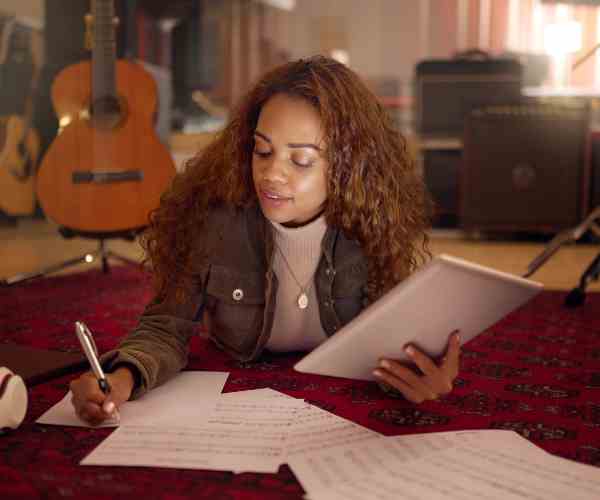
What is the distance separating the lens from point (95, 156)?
92.9 inches

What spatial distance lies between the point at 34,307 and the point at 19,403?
1144 mm

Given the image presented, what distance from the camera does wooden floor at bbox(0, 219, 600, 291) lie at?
9.28ft

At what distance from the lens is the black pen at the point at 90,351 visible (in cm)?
94

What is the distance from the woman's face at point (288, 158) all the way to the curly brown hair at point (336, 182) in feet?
0.08

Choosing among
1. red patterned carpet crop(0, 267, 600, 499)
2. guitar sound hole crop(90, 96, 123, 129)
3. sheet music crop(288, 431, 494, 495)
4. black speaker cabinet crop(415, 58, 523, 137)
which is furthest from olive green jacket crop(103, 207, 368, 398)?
black speaker cabinet crop(415, 58, 523, 137)

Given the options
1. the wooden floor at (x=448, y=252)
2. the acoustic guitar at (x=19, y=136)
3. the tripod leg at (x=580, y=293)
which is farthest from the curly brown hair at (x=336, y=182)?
the acoustic guitar at (x=19, y=136)

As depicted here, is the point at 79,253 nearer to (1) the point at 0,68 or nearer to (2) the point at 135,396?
(1) the point at 0,68

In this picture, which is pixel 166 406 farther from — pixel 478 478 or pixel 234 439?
pixel 478 478

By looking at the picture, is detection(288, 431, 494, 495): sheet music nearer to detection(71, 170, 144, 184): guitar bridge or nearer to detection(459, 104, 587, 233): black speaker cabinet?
detection(71, 170, 144, 184): guitar bridge

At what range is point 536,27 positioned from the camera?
21.8ft

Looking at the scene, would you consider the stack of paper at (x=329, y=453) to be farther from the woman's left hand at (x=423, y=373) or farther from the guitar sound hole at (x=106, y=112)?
the guitar sound hole at (x=106, y=112)

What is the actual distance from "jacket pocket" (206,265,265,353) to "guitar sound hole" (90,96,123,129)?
1.19 metres

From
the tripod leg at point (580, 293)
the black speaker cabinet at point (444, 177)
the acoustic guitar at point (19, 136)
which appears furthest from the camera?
the black speaker cabinet at point (444, 177)

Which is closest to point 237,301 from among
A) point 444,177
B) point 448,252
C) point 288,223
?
point 288,223
